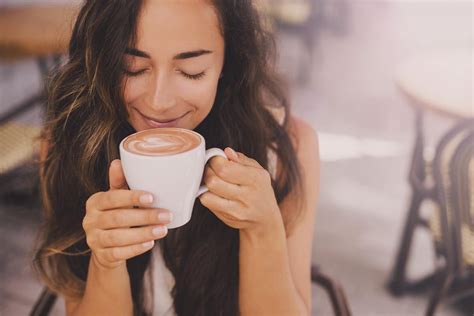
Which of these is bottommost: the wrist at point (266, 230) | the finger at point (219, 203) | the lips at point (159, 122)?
the wrist at point (266, 230)

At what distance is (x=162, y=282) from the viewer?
1219 millimetres

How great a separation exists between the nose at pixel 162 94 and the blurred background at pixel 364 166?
0.92 ft

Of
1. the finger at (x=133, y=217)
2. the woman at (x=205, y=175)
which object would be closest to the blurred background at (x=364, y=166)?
the woman at (x=205, y=175)

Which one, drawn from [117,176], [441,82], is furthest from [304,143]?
[441,82]

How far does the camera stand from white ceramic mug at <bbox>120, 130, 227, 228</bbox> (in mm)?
741

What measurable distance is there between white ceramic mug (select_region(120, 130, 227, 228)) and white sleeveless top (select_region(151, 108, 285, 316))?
1.40 ft

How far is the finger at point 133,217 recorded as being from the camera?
29.4 inches

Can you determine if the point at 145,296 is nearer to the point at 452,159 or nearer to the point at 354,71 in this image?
the point at 452,159

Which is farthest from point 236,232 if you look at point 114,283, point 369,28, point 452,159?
point 369,28

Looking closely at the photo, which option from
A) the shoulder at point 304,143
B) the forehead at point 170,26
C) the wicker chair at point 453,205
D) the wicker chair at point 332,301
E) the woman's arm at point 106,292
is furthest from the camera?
the wicker chair at point 453,205

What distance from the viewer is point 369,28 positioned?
5379 mm

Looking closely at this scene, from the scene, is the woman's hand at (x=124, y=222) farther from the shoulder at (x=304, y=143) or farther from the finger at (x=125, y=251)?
the shoulder at (x=304, y=143)

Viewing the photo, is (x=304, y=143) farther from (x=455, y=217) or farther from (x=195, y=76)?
(x=455, y=217)

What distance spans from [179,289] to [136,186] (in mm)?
490
